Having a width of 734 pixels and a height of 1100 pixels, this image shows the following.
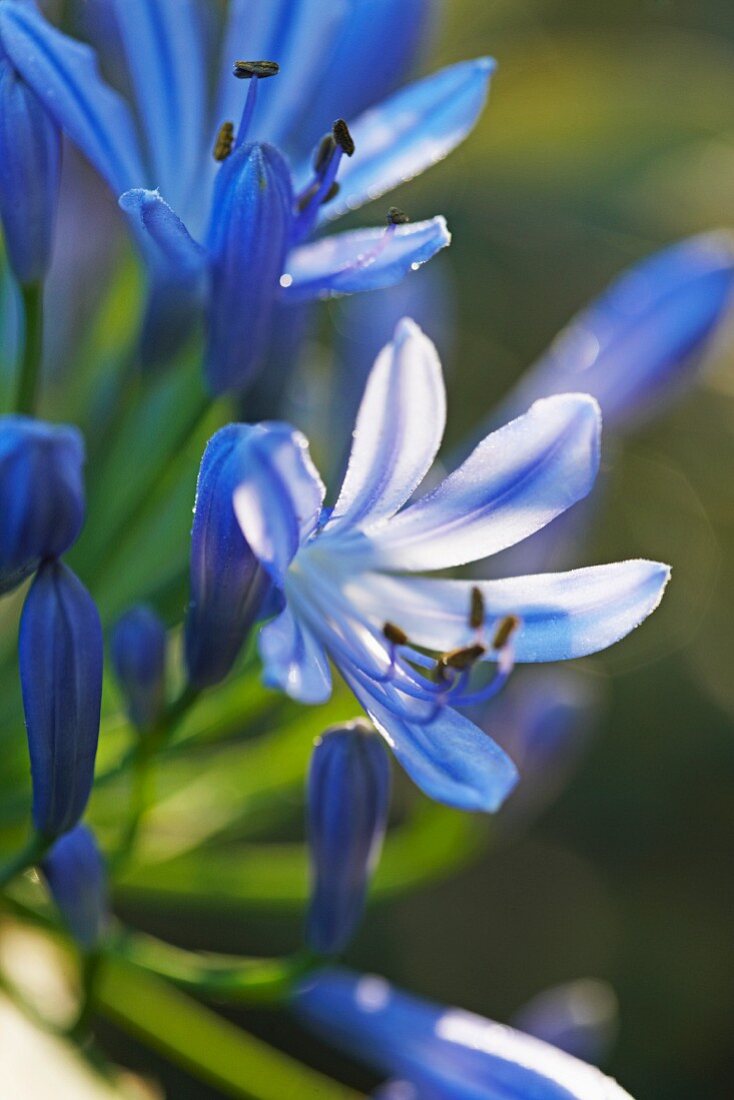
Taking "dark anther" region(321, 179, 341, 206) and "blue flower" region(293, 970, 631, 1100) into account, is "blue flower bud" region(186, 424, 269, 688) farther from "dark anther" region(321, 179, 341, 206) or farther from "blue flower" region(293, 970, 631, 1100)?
"blue flower" region(293, 970, 631, 1100)

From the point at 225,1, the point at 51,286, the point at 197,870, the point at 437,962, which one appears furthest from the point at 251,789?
the point at 437,962

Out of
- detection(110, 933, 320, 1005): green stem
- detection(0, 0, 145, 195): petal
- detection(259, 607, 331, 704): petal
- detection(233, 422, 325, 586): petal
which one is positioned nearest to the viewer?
detection(233, 422, 325, 586): petal

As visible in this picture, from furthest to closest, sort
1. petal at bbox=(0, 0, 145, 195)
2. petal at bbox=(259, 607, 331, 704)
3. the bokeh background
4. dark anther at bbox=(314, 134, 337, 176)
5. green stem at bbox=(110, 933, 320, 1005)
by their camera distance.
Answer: the bokeh background < green stem at bbox=(110, 933, 320, 1005) < dark anther at bbox=(314, 134, 337, 176) < petal at bbox=(0, 0, 145, 195) < petal at bbox=(259, 607, 331, 704)

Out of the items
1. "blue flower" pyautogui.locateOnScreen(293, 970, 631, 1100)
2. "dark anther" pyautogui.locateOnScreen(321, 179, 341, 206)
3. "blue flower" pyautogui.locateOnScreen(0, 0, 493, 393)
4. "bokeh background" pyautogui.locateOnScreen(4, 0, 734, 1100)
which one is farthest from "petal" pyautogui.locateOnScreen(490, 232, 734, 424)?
"bokeh background" pyautogui.locateOnScreen(4, 0, 734, 1100)

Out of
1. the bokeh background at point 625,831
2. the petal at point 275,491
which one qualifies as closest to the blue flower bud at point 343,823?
the petal at point 275,491

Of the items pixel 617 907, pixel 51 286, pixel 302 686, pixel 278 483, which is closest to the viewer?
pixel 278 483

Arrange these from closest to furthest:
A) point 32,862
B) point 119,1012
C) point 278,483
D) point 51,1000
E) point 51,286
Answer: point 278,483, point 32,862, point 119,1012, point 51,1000, point 51,286

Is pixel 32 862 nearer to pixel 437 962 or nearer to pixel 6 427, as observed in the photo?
pixel 6 427
